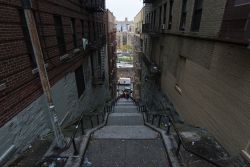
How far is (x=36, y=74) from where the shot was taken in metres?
5.24

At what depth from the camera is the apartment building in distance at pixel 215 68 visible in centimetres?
397

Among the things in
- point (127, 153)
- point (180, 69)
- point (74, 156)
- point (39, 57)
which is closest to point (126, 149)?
point (127, 153)

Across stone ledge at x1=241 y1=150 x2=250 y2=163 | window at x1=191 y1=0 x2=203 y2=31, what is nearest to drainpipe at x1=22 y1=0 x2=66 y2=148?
stone ledge at x1=241 y1=150 x2=250 y2=163

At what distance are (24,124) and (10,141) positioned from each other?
1.95 ft

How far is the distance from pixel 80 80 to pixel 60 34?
131 inches

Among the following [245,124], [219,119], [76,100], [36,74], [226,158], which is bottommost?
[76,100]

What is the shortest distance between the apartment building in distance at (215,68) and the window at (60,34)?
556cm

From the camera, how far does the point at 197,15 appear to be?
679 centimetres

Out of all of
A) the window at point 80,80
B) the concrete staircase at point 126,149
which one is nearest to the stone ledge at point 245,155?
the concrete staircase at point 126,149

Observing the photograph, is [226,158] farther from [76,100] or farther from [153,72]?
[153,72]

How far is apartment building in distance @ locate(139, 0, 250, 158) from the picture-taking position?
156 inches

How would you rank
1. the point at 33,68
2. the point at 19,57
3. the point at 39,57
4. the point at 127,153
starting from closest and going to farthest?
the point at 39,57 → the point at 19,57 → the point at 127,153 → the point at 33,68

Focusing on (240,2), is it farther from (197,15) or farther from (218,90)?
(197,15)

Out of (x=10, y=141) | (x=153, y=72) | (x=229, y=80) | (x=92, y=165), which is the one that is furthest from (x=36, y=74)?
(x=153, y=72)
